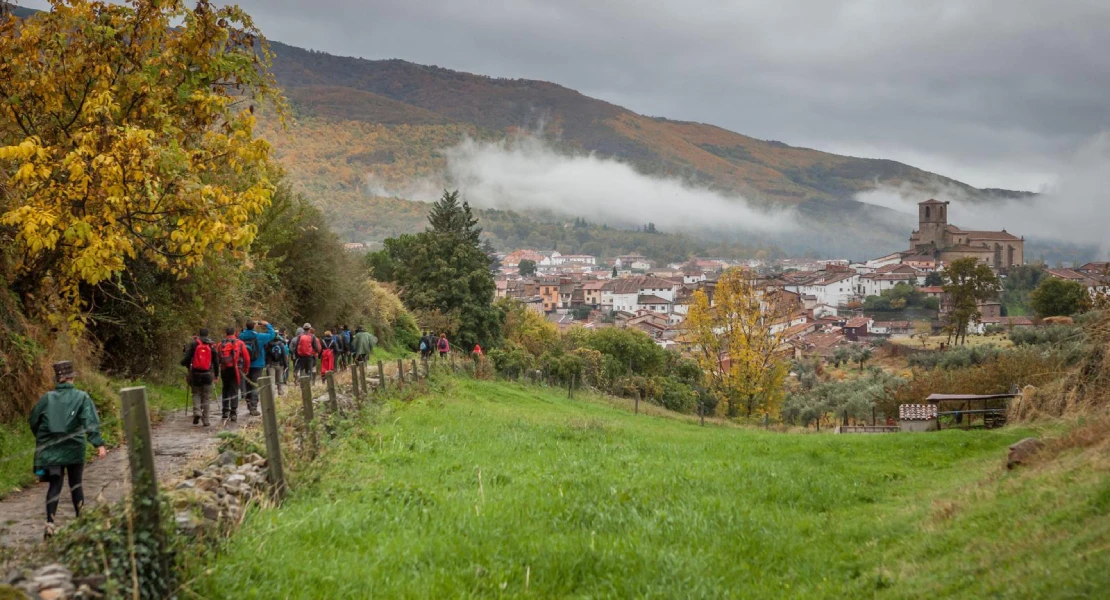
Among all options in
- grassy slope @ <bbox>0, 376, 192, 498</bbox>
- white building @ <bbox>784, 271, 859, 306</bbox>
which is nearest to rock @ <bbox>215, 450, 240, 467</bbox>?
grassy slope @ <bbox>0, 376, 192, 498</bbox>

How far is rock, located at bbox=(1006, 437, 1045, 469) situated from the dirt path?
10.3 m

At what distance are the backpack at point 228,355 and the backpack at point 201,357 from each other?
1.22ft

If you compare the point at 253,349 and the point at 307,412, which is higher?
the point at 253,349

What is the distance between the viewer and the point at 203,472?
8820mm

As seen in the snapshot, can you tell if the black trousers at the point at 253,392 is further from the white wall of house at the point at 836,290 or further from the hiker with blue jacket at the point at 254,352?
the white wall of house at the point at 836,290

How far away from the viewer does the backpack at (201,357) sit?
14844 mm

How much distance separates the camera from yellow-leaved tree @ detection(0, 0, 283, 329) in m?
11.3

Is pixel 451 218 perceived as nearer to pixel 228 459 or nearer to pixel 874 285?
pixel 228 459

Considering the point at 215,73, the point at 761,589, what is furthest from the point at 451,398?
the point at 761,589

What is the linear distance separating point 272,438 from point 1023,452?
9746 mm

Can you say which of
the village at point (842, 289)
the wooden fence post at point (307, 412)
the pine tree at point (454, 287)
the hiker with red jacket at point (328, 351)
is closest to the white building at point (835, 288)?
the village at point (842, 289)

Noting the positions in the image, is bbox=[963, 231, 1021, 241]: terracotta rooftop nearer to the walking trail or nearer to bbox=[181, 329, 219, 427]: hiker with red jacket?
bbox=[181, 329, 219, 427]: hiker with red jacket

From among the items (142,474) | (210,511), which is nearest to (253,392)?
(210,511)

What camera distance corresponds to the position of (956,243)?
186000 mm
